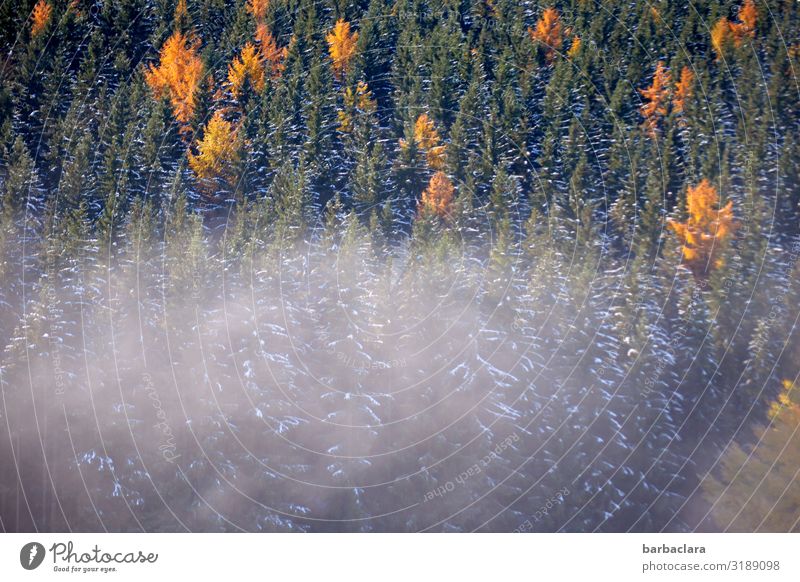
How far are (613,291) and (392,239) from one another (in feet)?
19.0

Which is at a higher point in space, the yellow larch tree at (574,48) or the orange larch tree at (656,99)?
the yellow larch tree at (574,48)

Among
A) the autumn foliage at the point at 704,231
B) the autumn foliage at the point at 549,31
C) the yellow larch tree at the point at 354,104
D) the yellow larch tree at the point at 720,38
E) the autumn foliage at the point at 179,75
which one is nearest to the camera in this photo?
the autumn foliage at the point at 704,231

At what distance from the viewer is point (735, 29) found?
2255cm

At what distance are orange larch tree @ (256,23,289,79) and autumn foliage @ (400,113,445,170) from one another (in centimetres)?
436

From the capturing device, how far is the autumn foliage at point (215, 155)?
71.0ft

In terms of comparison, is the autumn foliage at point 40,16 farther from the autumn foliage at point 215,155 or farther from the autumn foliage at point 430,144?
the autumn foliage at point 430,144

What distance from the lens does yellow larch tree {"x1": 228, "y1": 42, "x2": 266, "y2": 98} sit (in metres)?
22.1

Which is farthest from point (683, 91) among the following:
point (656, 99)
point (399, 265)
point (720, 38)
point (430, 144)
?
point (399, 265)

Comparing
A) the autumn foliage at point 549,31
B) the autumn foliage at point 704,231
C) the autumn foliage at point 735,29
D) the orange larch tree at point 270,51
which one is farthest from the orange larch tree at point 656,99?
the orange larch tree at point 270,51

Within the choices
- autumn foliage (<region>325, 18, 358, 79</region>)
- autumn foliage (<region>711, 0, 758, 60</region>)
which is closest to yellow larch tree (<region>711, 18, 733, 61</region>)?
autumn foliage (<region>711, 0, 758, 60</region>)

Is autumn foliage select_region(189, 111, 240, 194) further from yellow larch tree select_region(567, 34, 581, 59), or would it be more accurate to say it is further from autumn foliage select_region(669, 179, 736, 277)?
autumn foliage select_region(669, 179, 736, 277)

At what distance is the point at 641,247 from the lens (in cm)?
2089

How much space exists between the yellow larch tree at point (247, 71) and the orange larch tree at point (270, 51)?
20 centimetres
